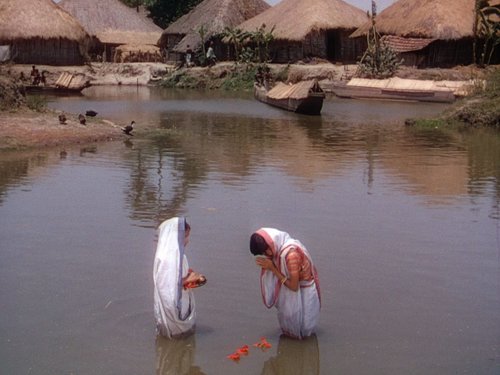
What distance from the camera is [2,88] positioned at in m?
16.4

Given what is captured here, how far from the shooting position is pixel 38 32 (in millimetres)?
38031

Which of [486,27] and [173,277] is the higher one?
[486,27]

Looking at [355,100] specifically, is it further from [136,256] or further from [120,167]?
[136,256]

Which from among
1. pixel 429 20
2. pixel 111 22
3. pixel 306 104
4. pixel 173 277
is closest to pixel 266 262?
pixel 173 277

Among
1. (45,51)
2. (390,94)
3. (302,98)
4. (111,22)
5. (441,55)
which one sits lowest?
(302,98)

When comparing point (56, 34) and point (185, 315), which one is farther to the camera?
point (56, 34)

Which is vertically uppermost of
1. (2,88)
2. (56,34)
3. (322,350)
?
(56,34)

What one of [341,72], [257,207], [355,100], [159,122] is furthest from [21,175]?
[341,72]

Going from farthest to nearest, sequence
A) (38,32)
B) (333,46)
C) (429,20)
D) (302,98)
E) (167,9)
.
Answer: (167,9)
(333,46)
(38,32)
(429,20)
(302,98)

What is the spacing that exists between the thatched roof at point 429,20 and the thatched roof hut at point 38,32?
541 inches

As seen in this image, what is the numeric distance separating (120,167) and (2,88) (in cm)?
477

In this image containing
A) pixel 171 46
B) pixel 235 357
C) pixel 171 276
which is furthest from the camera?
pixel 171 46

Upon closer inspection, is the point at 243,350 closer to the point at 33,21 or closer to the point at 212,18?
the point at 33,21

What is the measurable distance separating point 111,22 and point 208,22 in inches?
279
